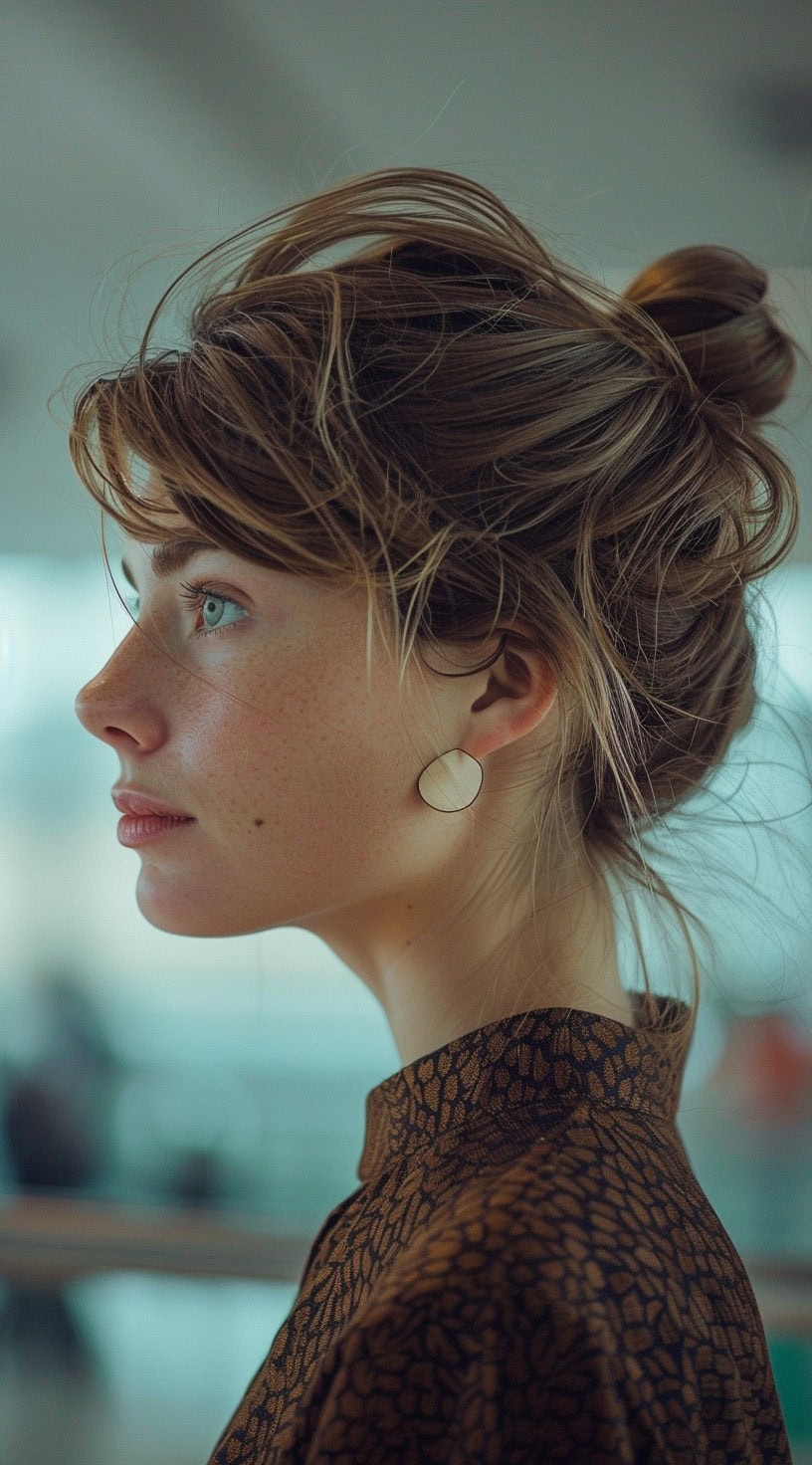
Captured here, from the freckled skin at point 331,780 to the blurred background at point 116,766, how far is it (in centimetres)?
23

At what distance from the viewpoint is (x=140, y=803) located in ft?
2.79

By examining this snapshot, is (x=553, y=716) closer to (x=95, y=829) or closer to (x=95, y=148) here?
(x=95, y=148)

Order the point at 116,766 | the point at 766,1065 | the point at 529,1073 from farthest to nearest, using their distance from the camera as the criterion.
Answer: the point at 116,766 → the point at 766,1065 → the point at 529,1073

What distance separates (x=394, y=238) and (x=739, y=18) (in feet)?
2.90

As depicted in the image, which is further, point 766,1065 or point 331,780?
point 766,1065

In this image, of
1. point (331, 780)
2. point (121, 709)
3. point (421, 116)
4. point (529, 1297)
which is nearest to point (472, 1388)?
point (529, 1297)

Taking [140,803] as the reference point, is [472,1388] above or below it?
below

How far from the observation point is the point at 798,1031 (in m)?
2.08

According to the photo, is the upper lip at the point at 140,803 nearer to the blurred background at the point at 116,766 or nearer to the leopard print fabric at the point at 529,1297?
the leopard print fabric at the point at 529,1297

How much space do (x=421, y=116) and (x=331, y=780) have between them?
108 cm

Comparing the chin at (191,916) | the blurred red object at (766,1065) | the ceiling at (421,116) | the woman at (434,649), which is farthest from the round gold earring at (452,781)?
the blurred red object at (766,1065)

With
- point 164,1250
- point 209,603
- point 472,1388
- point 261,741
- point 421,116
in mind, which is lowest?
point 164,1250

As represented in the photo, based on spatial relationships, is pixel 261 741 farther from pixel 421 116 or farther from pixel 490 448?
pixel 421 116

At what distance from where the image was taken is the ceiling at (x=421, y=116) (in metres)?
1.39
